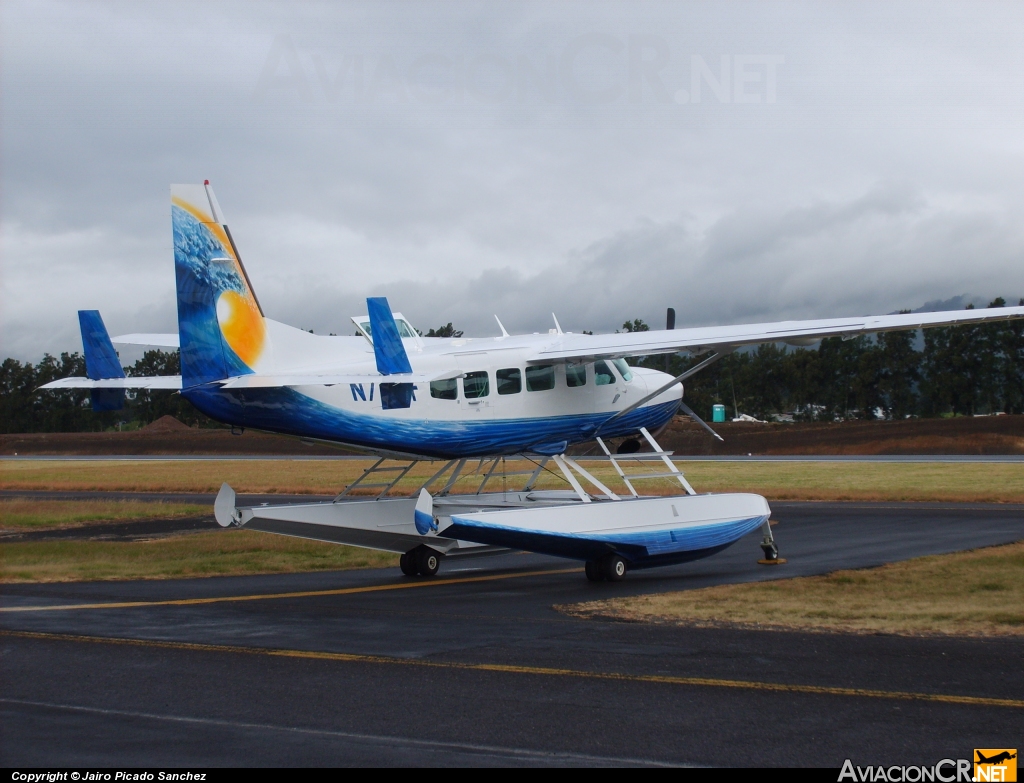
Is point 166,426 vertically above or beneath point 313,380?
beneath

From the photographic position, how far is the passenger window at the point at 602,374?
18.4m

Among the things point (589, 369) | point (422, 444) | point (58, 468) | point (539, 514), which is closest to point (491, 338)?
point (589, 369)

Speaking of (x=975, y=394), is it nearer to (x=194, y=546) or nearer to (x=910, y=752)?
(x=194, y=546)

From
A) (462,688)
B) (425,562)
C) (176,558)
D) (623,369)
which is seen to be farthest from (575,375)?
(462,688)

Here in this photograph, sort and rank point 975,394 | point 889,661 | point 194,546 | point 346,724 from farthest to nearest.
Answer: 1. point 975,394
2. point 194,546
3. point 889,661
4. point 346,724

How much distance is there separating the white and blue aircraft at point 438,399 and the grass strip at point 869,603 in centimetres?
197

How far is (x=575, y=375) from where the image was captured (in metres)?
18.1

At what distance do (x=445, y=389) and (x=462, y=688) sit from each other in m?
8.68

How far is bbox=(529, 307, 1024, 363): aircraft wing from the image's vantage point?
1619cm

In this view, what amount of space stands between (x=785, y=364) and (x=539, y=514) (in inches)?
3095

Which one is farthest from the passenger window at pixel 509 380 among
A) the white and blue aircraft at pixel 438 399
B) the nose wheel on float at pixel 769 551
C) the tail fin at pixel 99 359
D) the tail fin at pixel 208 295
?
the tail fin at pixel 99 359

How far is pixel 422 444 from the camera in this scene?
16.5m

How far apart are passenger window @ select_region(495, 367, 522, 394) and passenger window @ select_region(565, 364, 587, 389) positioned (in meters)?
1.06

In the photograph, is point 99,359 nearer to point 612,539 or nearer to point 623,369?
point 612,539
